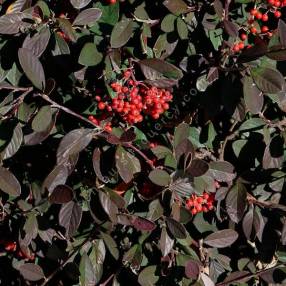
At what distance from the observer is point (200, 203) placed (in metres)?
1.90

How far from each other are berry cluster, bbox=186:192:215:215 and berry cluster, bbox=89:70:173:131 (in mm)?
331

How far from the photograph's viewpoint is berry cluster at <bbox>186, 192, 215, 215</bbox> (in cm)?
187

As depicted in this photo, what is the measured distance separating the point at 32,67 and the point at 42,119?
16 centimetres

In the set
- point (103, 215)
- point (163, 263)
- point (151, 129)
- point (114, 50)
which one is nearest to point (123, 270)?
point (163, 263)

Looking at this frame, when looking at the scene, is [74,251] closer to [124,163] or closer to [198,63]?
[124,163]

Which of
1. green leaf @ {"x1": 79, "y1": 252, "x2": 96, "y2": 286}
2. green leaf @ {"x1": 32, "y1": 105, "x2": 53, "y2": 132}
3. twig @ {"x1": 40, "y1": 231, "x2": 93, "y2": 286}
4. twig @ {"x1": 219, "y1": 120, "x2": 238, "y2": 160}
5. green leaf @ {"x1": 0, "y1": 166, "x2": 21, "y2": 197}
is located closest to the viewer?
green leaf @ {"x1": 32, "y1": 105, "x2": 53, "y2": 132}

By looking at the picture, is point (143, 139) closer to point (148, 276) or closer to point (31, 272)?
point (148, 276)

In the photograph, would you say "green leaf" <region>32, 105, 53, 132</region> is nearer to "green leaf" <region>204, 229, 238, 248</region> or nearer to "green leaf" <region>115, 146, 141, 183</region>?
"green leaf" <region>115, 146, 141, 183</region>

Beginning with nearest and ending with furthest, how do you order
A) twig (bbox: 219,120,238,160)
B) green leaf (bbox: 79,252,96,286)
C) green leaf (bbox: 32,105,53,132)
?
1. green leaf (bbox: 32,105,53,132)
2. green leaf (bbox: 79,252,96,286)
3. twig (bbox: 219,120,238,160)

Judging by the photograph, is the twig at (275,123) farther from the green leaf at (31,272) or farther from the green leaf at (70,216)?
the green leaf at (31,272)

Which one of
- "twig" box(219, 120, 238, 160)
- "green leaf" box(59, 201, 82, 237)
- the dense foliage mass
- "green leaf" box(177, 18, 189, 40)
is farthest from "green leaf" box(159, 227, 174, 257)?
"green leaf" box(177, 18, 189, 40)

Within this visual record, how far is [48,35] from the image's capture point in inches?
64.6

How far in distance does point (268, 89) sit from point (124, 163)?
0.48 meters

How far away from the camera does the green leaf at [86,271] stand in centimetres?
178
